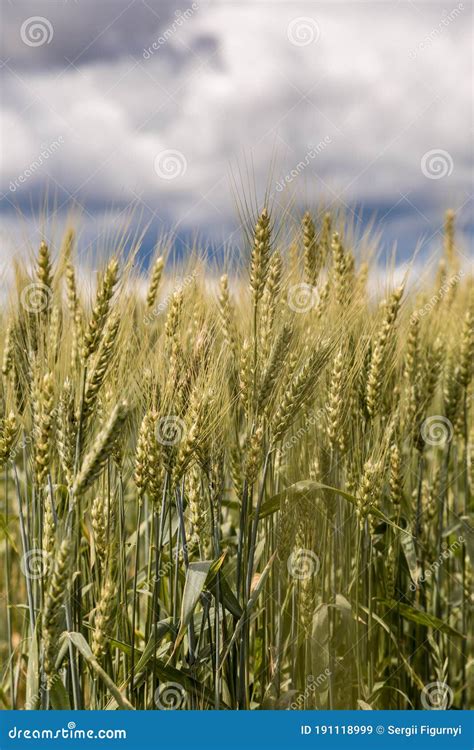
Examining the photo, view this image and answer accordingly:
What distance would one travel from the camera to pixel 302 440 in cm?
176

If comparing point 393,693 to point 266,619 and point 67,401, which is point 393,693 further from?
point 67,401

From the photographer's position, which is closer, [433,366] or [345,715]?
[345,715]

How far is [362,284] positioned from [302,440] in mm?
767

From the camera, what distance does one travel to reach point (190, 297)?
183cm

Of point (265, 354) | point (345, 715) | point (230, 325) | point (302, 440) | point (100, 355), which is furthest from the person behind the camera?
point (230, 325)

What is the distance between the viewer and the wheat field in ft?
4.69

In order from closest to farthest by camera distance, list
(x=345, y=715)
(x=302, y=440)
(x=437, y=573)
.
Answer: (x=345, y=715) → (x=302, y=440) → (x=437, y=573)

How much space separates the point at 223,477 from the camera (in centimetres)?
172

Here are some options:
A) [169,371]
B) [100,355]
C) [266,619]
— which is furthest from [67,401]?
[266,619]

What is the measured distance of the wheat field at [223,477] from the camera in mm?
1429

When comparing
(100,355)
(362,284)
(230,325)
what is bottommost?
(100,355)

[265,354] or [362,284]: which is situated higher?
[362,284]

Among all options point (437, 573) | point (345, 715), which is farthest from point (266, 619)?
point (437, 573)

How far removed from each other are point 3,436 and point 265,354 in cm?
63
